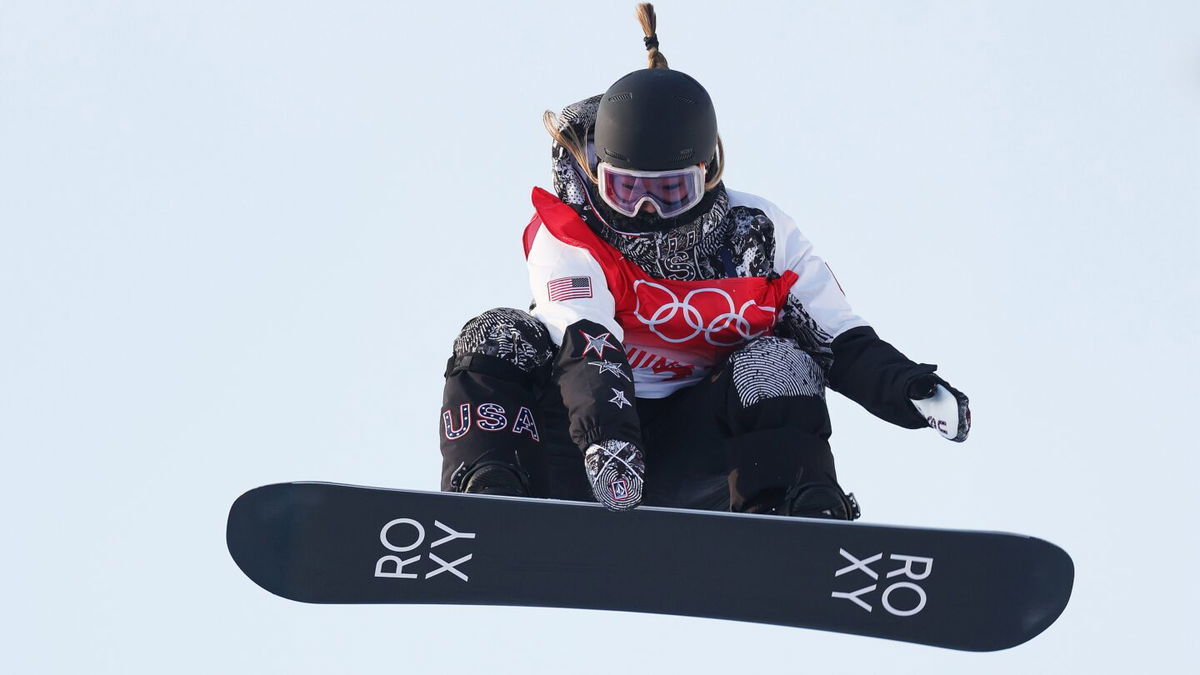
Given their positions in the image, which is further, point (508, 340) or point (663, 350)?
point (663, 350)

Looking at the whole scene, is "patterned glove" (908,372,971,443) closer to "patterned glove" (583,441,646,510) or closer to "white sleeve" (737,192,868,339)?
"white sleeve" (737,192,868,339)

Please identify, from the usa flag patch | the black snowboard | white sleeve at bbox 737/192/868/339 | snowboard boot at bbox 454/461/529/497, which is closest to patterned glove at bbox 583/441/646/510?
the black snowboard

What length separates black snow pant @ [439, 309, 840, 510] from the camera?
6621mm

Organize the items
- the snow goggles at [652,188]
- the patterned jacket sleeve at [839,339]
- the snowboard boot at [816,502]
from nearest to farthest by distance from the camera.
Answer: the snowboard boot at [816,502], the patterned jacket sleeve at [839,339], the snow goggles at [652,188]

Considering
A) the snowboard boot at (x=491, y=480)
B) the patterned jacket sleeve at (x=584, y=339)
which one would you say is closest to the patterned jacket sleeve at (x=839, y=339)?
the patterned jacket sleeve at (x=584, y=339)

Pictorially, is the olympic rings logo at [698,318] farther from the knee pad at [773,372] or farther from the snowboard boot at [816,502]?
the snowboard boot at [816,502]

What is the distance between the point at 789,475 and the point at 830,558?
301mm

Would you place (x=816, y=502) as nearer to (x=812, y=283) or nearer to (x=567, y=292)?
(x=812, y=283)

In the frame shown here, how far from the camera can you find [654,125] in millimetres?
6695

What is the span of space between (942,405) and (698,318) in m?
0.91

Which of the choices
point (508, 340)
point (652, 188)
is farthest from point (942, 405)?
point (508, 340)

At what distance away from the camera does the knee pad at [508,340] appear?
22.1ft

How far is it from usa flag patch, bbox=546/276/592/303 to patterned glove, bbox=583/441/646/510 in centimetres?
64

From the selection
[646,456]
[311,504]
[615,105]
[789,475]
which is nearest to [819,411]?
[789,475]
